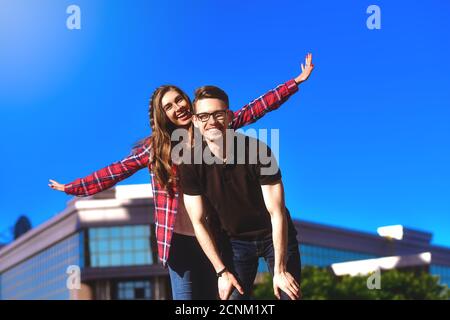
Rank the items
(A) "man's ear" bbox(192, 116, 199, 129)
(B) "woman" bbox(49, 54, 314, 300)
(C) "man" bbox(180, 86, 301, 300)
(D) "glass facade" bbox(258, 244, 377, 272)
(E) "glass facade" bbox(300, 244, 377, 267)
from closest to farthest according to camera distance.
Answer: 1. (C) "man" bbox(180, 86, 301, 300)
2. (B) "woman" bbox(49, 54, 314, 300)
3. (A) "man's ear" bbox(192, 116, 199, 129)
4. (D) "glass facade" bbox(258, 244, 377, 272)
5. (E) "glass facade" bbox(300, 244, 377, 267)

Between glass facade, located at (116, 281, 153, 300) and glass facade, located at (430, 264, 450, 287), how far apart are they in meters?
34.8

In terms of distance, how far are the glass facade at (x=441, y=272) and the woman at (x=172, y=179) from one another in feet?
302

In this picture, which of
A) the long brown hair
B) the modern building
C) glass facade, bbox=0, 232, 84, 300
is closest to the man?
the long brown hair

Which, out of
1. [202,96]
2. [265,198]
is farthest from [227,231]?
[202,96]

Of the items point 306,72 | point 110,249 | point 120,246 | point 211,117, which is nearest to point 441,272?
point 120,246

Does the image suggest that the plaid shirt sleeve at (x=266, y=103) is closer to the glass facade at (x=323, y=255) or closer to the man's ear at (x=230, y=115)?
the man's ear at (x=230, y=115)

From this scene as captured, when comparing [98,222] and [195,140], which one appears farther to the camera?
[98,222]

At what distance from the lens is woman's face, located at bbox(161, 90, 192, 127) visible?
850 centimetres

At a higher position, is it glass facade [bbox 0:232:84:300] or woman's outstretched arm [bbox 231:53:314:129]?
glass facade [bbox 0:232:84:300]

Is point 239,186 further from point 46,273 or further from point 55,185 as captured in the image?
point 46,273

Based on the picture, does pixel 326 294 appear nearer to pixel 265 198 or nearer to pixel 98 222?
pixel 98 222

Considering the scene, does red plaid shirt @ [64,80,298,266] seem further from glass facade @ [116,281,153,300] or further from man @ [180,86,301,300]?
glass facade @ [116,281,153,300]
